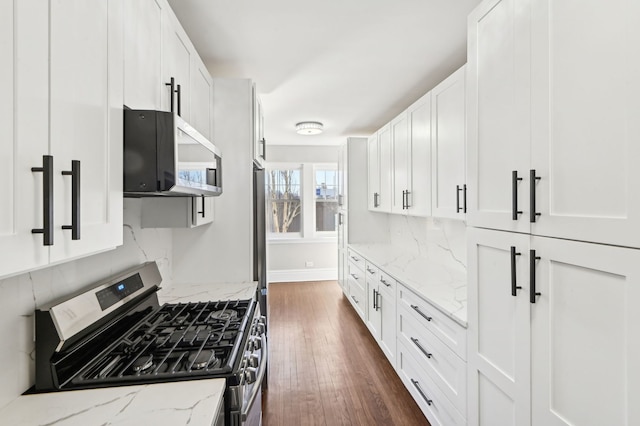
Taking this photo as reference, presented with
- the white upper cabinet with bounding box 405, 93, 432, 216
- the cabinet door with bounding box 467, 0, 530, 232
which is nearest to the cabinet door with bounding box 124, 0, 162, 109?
the cabinet door with bounding box 467, 0, 530, 232

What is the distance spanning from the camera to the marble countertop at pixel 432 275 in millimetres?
1899

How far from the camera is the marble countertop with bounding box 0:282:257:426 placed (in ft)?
2.95

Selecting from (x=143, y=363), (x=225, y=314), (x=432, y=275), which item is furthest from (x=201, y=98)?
(x=432, y=275)

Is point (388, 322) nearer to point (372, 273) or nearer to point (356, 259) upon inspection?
point (372, 273)

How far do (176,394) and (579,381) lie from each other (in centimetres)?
120

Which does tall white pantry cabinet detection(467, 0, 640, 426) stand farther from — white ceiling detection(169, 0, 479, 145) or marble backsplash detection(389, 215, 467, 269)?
marble backsplash detection(389, 215, 467, 269)

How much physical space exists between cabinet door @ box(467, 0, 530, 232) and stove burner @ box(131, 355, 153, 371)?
4.58 ft

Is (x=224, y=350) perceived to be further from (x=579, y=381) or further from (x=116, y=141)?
(x=579, y=381)

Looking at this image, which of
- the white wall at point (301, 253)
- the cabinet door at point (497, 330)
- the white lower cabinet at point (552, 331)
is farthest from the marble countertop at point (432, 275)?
the white wall at point (301, 253)

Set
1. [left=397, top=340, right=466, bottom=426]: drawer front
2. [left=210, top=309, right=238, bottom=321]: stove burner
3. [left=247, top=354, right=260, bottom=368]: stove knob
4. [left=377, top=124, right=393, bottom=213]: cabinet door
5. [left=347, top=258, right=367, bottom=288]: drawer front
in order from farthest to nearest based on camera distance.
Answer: [left=347, top=258, right=367, bottom=288]: drawer front < [left=377, top=124, right=393, bottom=213]: cabinet door < [left=397, top=340, right=466, bottom=426]: drawer front < [left=210, top=309, right=238, bottom=321]: stove burner < [left=247, top=354, right=260, bottom=368]: stove knob

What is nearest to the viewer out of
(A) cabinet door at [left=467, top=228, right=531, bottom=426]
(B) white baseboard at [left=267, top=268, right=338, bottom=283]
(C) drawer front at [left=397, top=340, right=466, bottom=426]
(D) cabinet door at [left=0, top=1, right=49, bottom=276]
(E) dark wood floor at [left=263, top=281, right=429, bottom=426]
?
(D) cabinet door at [left=0, top=1, right=49, bottom=276]

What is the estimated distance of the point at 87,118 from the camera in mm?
862

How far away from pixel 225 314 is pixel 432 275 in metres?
1.64

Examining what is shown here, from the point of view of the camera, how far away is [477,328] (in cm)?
150
